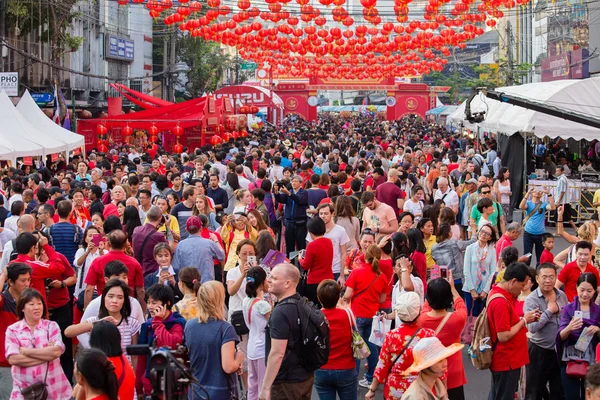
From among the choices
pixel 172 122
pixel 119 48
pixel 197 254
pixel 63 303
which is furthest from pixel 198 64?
pixel 63 303

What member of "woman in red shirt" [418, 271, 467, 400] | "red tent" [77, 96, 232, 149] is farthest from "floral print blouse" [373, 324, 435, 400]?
"red tent" [77, 96, 232, 149]

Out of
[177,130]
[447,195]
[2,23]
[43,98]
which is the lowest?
[447,195]

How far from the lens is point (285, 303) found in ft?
19.1

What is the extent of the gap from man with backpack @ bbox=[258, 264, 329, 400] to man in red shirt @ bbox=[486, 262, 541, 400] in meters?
1.44

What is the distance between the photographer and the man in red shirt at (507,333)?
6.54 m

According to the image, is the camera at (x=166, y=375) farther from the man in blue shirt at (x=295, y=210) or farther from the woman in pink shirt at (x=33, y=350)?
the man in blue shirt at (x=295, y=210)

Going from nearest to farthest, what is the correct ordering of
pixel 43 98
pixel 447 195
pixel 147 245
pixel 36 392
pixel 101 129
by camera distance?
pixel 36 392 → pixel 147 245 → pixel 447 195 → pixel 101 129 → pixel 43 98

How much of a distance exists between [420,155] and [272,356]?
14.8 m

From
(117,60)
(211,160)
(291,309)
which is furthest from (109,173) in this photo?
(117,60)

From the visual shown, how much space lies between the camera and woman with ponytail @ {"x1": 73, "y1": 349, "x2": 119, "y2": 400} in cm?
458

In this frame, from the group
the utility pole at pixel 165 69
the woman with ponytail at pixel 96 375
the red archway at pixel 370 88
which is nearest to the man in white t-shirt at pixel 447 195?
the woman with ponytail at pixel 96 375

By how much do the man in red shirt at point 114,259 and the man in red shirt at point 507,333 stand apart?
3160 millimetres

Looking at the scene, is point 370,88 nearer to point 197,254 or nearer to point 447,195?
point 447,195

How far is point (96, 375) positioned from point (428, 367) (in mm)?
1863
